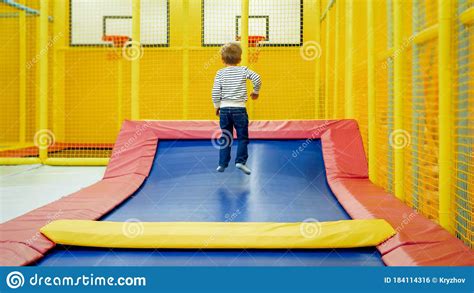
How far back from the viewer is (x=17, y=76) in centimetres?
733

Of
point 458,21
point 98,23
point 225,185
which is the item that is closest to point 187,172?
point 225,185

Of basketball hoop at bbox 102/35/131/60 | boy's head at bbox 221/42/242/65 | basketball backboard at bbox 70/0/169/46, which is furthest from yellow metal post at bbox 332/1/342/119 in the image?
basketball hoop at bbox 102/35/131/60

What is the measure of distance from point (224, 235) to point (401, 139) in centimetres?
146

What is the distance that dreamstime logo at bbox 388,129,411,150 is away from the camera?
9.50ft

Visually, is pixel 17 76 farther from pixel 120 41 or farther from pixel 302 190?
pixel 302 190

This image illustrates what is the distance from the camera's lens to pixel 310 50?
6523mm

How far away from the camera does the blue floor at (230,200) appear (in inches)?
74.7

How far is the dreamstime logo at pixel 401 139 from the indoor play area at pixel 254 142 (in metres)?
0.01

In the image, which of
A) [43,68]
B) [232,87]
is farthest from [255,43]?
[232,87]

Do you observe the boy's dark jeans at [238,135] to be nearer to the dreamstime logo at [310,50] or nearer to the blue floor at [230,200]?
the blue floor at [230,200]

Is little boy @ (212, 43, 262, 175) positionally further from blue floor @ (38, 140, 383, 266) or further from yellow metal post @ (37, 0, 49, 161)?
yellow metal post @ (37, 0, 49, 161)

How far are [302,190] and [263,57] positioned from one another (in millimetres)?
4176

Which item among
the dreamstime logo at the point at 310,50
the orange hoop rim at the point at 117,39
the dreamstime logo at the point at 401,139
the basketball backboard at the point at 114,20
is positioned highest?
the basketball backboard at the point at 114,20

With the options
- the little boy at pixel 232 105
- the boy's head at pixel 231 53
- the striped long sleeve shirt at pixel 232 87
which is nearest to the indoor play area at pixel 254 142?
the little boy at pixel 232 105
